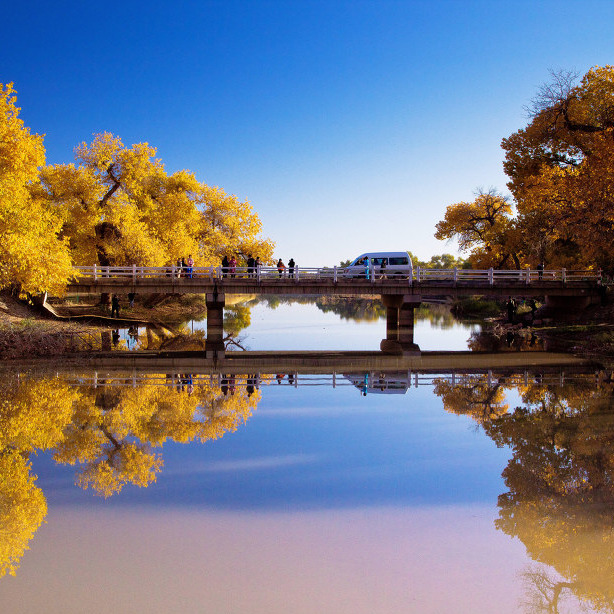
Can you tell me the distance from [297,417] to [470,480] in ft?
16.0

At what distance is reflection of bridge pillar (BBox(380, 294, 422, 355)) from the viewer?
27.2m

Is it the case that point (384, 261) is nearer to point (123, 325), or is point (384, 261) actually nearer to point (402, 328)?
point (402, 328)

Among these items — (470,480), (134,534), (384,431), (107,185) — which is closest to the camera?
(134,534)

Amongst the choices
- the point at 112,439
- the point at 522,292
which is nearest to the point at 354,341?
the point at 522,292

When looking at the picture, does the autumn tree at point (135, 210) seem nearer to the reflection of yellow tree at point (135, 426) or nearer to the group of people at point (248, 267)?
the group of people at point (248, 267)

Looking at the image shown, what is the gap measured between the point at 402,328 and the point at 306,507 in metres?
25.0

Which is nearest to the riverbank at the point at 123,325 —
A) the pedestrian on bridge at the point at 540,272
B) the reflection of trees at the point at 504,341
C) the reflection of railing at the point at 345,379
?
the reflection of trees at the point at 504,341

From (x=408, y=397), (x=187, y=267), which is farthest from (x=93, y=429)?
(x=187, y=267)

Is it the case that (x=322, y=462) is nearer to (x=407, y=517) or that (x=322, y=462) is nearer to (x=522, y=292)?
(x=407, y=517)

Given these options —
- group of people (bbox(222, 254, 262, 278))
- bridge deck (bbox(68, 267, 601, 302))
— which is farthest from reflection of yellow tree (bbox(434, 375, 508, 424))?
group of people (bbox(222, 254, 262, 278))

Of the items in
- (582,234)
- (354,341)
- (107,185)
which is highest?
(107,185)

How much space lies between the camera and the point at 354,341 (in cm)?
3161

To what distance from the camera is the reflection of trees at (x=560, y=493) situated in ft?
17.1

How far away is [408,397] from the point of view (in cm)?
1458
